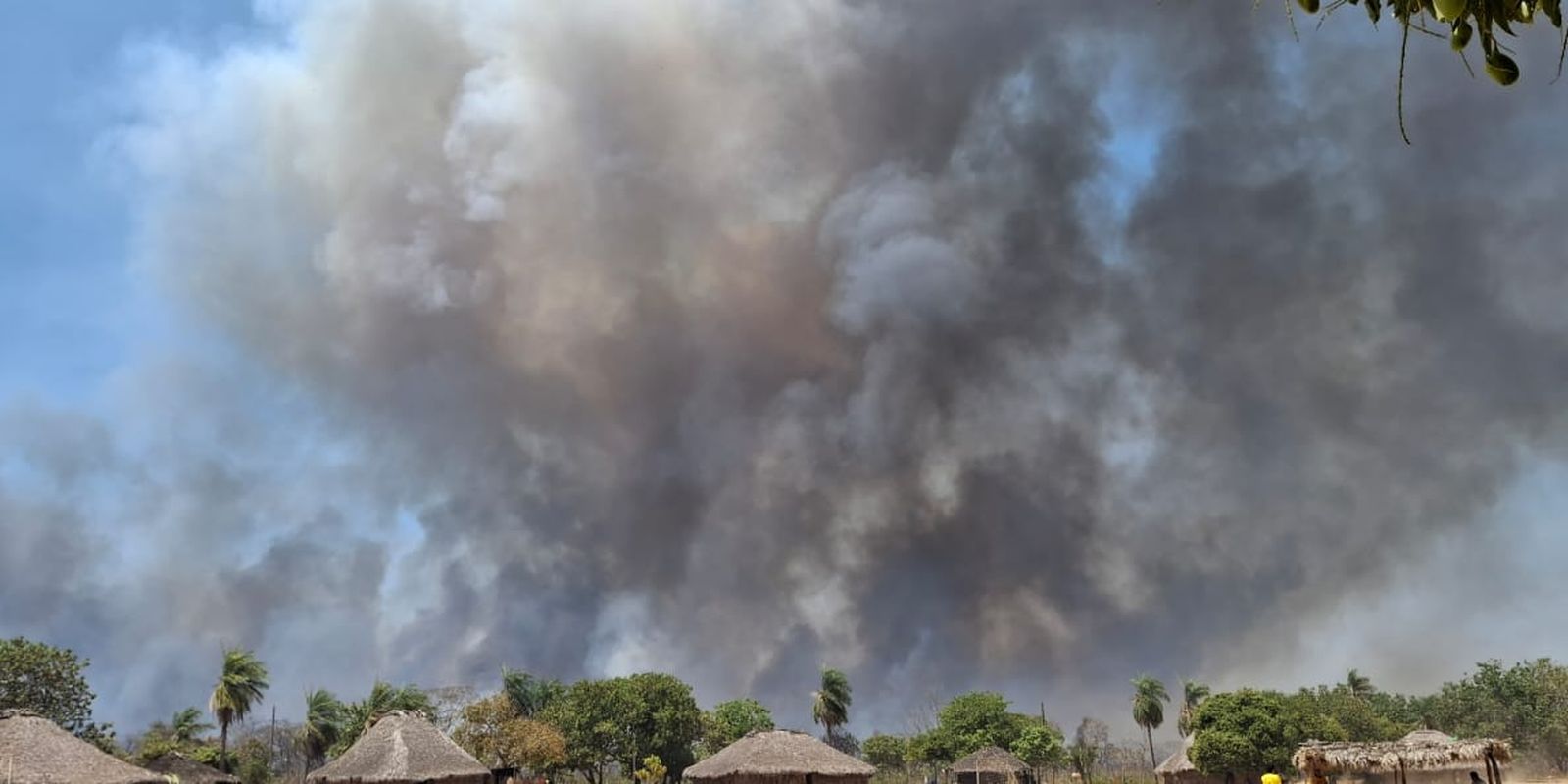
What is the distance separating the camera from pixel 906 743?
237ft

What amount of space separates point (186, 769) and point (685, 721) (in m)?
28.6

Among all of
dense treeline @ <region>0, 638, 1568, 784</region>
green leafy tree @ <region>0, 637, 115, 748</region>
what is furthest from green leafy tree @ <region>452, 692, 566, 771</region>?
green leafy tree @ <region>0, 637, 115, 748</region>

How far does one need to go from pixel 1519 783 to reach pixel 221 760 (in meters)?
70.8

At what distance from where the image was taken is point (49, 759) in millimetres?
31828

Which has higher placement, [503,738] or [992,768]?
Result: [503,738]

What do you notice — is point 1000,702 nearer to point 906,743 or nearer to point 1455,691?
point 906,743

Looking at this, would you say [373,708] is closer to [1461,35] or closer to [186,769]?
[186,769]

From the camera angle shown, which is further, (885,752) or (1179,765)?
(885,752)

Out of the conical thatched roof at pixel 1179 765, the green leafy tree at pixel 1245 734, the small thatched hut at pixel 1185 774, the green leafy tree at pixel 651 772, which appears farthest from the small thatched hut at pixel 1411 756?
the green leafy tree at pixel 651 772

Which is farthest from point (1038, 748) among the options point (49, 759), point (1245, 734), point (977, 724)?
point (49, 759)

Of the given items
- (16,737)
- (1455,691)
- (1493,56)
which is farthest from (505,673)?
(1493,56)

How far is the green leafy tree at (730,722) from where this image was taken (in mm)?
69188

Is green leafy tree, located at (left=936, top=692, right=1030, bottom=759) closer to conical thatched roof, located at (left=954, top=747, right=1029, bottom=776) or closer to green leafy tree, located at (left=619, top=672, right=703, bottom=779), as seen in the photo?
conical thatched roof, located at (left=954, top=747, right=1029, bottom=776)

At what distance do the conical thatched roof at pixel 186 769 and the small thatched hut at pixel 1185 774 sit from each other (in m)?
48.5
